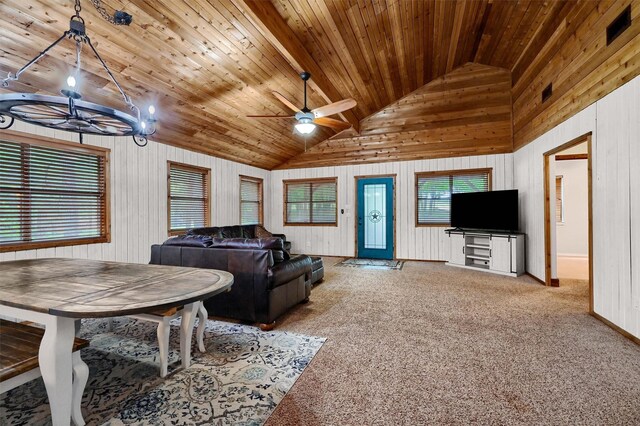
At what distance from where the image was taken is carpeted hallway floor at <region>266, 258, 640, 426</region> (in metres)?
1.71

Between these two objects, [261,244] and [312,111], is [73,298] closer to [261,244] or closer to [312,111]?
[261,244]

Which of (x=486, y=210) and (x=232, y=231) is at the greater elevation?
(x=486, y=210)

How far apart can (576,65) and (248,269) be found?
481 cm

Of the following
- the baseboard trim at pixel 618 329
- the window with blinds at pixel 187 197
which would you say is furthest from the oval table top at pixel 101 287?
the baseboard trim at pixel 618 329

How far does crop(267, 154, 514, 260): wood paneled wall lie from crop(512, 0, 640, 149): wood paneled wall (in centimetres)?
115

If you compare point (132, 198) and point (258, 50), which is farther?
point (132, 198)

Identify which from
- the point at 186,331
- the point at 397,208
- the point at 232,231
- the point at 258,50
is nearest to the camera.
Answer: the point at 186,331

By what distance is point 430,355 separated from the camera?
7.79ft

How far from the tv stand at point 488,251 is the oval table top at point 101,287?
17.3 feet

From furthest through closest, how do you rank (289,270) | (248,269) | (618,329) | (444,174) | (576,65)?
(444,174), (576,65), (289,270), (248,269), (618,329)

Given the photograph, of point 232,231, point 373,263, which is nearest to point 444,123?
point 373,263

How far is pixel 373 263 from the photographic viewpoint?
6.51 m

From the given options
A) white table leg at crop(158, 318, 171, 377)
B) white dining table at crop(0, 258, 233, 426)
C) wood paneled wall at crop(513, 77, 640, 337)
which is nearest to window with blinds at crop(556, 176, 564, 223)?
wood paneled wall at crop(513, 77, 640, 337)

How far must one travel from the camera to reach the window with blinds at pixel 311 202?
7617 mm
